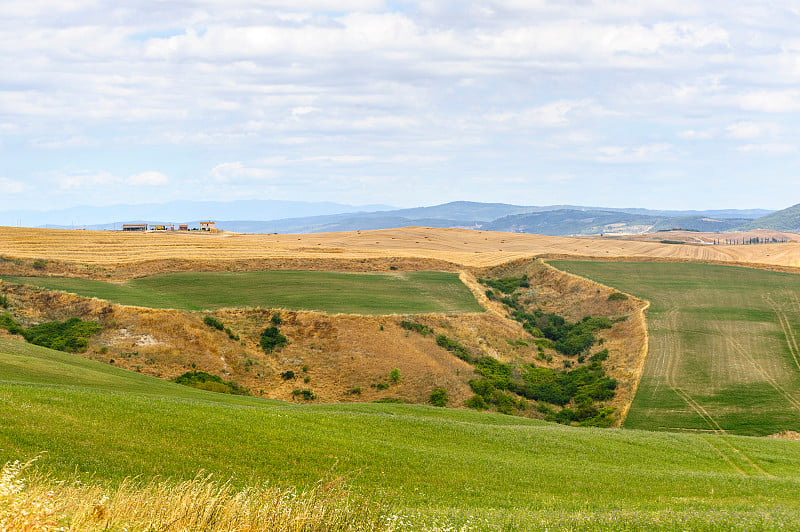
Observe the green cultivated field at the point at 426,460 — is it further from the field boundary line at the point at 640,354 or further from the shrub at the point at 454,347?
the shrub at the point at 454,347

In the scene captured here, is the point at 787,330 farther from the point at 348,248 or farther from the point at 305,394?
the point at 348,248

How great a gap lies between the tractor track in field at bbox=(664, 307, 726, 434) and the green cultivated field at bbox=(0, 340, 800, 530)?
41.3 ft

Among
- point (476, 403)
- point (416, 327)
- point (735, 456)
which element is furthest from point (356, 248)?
point (735, 456)

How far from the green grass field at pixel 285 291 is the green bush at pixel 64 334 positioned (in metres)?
4.88

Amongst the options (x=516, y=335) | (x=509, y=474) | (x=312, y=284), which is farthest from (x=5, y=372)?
(x=516, y=335)

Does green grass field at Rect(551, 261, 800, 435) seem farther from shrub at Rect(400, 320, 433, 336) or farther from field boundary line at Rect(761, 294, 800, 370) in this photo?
shrub at Rect(400, 320, 433, 336)

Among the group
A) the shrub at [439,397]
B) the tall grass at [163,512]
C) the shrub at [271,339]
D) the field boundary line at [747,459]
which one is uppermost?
the tall grass at [163,512]

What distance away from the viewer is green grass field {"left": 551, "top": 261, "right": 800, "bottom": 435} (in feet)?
140

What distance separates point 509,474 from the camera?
66.8ft

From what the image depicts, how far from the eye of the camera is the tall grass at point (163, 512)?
8.47 metres

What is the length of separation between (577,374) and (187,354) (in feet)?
109

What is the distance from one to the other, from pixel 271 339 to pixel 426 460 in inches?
1318

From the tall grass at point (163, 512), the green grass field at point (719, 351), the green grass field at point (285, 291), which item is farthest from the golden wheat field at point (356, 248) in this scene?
the tall grass at point (163, 512)

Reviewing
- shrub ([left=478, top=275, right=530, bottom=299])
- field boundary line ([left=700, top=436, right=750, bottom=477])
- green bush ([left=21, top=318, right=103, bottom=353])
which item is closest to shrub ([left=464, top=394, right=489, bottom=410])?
field boundary line ([left=700, top=436, right=750, bottom=477])
